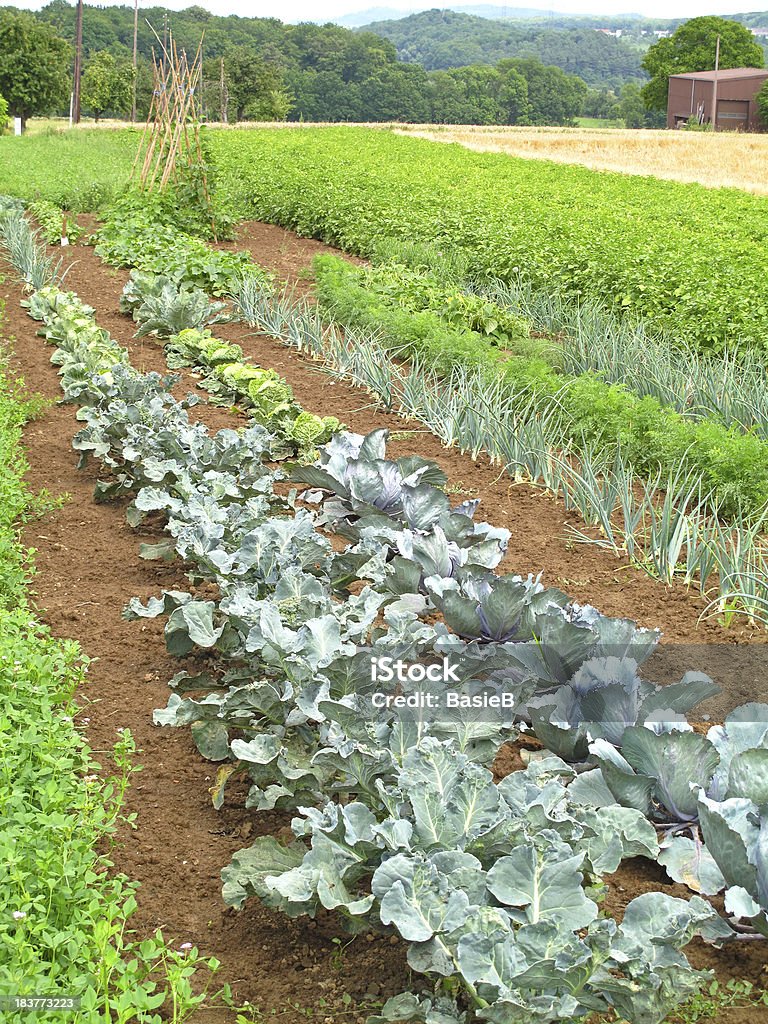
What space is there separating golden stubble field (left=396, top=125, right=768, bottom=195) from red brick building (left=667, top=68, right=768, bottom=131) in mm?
27706

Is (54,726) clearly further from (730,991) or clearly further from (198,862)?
(730,991)

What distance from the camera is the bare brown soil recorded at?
7.44 ft

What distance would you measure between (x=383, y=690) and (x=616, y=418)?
296cm

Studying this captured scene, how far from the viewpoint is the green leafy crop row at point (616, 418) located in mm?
4730

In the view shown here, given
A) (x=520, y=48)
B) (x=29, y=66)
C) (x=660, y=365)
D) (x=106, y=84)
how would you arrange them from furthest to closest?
1. (x=520, y=48)
2. (x=106, y=84)
3. (x=29, y=66)
4. (x=660, y=365)

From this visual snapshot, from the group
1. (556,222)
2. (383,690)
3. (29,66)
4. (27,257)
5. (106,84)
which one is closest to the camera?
(383,690)

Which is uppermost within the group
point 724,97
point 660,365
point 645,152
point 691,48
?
point 691,48

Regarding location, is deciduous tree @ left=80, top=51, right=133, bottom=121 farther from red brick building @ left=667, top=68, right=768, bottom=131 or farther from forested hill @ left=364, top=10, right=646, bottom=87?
forested hill @ left=364, top=10, right=646, bottom=87

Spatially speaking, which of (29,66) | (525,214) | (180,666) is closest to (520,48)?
(29,66)

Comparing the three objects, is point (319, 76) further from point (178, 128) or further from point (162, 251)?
point (162, 251)

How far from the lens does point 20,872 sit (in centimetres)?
222

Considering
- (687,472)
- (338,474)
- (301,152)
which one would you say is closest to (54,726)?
(338,474)

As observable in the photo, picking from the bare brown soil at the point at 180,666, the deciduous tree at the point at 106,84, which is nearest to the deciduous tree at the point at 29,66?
the deciduous tree at the point at 106,84

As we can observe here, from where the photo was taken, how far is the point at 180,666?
3520 mm
